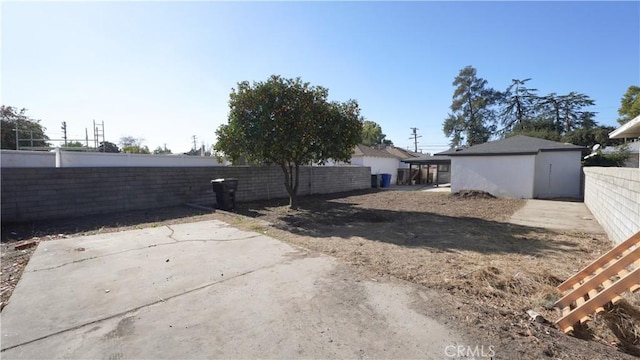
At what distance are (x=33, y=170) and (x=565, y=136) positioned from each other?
1707 inches

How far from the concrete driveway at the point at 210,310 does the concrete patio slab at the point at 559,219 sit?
6.28 metres

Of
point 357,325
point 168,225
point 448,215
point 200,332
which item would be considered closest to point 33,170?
point 168,225

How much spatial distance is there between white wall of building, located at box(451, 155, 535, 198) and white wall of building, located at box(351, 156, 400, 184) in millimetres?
9081

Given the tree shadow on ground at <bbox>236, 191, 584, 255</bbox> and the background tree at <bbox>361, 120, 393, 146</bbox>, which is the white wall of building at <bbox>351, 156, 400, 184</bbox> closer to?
the tree shadow on ground at <bbox>236, 191, 584, 255</bbox>

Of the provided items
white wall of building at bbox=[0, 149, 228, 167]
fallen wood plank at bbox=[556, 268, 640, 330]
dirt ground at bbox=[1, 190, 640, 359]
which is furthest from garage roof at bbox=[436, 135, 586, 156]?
fallen wood plank at bbox=[556, 268, 640, 330]

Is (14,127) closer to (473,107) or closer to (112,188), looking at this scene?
(112,188)

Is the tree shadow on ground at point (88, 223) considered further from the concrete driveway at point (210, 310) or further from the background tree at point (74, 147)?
the background tree at point (74, 147)

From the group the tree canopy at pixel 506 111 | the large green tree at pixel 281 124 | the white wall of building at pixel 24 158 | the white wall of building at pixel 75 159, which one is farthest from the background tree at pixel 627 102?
the white wall of building at pixel 24 158

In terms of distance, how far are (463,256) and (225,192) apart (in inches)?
297

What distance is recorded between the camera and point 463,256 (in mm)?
4789

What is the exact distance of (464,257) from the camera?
15.5 ft

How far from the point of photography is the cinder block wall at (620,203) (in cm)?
434

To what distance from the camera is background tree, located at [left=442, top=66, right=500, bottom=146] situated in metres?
38.5

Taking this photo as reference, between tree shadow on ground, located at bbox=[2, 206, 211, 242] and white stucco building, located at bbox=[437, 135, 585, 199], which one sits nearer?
tree shadow on ground, located at bbox=[2, 206, 211, 242]
